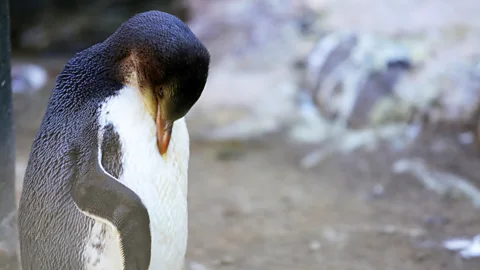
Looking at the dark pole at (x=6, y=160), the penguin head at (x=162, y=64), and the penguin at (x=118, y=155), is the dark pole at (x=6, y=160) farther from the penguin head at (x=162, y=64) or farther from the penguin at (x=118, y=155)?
the penguin head at (x=162, y=64)

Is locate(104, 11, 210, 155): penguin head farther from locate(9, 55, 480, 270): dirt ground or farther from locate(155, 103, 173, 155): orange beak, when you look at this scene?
locate(9, 55, 480, 270): dirt ground

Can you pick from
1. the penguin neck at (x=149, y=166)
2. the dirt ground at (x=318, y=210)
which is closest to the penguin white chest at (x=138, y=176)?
the penguin neck at (x=149, y=166)

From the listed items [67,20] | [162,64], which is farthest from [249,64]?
[162,64]

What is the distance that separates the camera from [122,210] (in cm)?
158

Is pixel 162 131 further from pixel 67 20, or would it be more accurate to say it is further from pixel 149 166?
pixel 67 20

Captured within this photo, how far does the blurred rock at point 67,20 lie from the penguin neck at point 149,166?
6073mm

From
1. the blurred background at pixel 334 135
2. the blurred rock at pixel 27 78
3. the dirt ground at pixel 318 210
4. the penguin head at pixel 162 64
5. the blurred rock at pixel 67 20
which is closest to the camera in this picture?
the penguin head at pixel 162 64

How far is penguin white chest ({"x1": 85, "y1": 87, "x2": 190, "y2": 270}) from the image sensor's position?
1674 millimetres

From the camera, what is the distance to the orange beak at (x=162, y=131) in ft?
5.48

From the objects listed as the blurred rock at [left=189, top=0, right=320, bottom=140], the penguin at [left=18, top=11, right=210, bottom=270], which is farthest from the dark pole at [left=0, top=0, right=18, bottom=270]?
the blurred rock at [left=189, top=0, right=320, bottom=140]

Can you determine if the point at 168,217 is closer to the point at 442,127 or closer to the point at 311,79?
the point at 442,127

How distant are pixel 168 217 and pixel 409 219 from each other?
6.04 ft

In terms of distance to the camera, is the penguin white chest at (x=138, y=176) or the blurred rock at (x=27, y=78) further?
the blurred rock at (x=27, y=78)

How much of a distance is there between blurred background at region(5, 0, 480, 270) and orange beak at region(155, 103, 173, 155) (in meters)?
1.21
